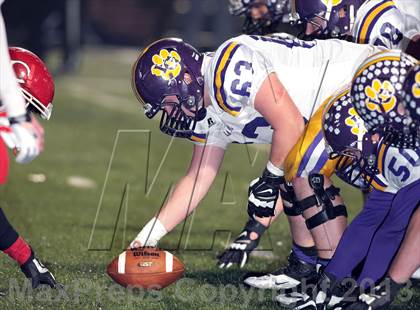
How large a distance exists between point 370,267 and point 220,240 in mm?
1974

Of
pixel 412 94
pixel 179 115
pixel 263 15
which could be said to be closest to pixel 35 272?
pixel 179 115

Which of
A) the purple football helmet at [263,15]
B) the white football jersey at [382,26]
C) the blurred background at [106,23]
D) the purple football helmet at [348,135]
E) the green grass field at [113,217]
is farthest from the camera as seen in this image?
the blurred background at [106,23]

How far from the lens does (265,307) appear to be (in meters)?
4.31

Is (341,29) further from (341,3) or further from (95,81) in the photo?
(95,81)

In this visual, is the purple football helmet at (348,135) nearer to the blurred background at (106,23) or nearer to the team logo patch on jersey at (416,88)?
the team logo patch on jersey at (416,88)

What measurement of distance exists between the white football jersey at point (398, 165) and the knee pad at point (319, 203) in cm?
37

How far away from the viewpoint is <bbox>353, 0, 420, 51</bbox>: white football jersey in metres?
4.98

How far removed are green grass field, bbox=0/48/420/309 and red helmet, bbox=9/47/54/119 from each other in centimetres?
85

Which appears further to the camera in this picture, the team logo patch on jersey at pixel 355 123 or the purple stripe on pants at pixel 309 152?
the purple stripe on pants at pixel 309 152

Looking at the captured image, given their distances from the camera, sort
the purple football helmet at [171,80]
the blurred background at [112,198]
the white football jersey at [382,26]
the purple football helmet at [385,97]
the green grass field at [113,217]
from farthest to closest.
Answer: the white football jersey at [382,26]
the blurred background at [112,198]
the purple football helmet at [171,80]
the green grass field at [113,217]
the purple football helmet at [385,97]

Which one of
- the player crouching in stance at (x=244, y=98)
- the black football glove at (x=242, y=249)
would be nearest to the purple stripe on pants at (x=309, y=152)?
the player crouching in stance at (x=244, y=98)

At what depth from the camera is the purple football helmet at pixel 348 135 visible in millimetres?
4090

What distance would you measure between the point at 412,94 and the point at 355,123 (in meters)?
0.43

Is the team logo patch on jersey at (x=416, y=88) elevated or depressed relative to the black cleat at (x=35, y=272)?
elevated
